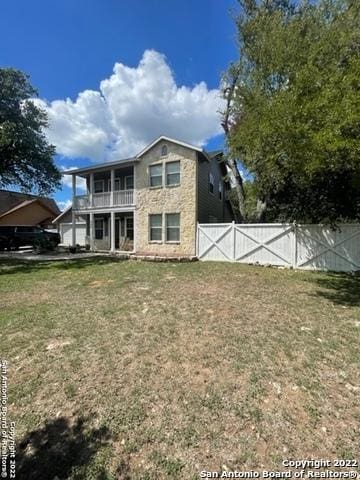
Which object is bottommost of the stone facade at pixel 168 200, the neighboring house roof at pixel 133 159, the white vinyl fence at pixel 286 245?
the white vinyl fence at pixel 286 245

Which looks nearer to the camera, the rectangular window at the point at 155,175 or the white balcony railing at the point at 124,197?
the rectangular window at the point at 155,175

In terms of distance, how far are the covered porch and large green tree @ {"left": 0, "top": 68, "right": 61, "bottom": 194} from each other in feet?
14.8

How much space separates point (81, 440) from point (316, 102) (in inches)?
298

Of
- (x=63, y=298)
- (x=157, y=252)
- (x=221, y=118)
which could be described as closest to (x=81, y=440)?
(x=63, y=298)

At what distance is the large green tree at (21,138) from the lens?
16.3 meters

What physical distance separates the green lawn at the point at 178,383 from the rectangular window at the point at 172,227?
8634 millimetres

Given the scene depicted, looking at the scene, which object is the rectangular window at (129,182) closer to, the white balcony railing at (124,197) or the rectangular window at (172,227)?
the white balcony railing at (124,197)

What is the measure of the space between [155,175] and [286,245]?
865 centimetres

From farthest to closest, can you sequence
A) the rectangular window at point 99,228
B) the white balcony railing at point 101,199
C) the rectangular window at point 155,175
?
the rectangular window at point 99,228 → the white balcony railing at point 101,199 → the rectangular window at point 155,175

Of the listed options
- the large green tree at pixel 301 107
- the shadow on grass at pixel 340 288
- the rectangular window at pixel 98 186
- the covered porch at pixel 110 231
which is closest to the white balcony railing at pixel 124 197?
the covered porch at pixel 110 231

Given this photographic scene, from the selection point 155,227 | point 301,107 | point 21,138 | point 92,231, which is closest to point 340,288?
point 301,107

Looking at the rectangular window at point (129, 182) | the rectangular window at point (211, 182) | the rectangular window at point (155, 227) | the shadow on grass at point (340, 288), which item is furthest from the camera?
the rectangular window at point (129, 182)

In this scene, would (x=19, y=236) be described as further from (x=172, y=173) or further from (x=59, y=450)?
(x=59, y=450)

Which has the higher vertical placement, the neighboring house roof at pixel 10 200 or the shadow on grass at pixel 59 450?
the neighboring house roof at pixel 10 200
